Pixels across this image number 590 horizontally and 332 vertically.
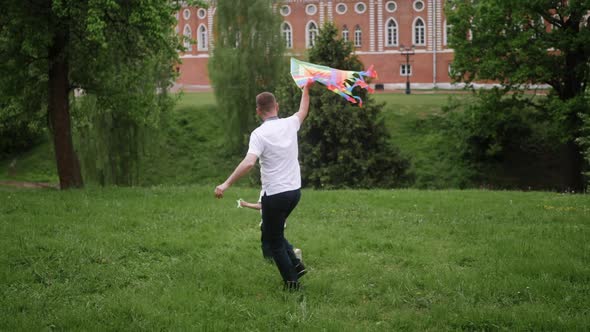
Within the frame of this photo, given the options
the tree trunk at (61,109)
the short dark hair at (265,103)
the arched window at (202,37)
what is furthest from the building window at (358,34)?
the short dark hair at (265,103)

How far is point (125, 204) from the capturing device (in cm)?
1515

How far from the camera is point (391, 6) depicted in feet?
255

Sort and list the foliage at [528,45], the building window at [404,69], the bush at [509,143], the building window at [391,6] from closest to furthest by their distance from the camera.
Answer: the foliage at [528,45] < the bush at [509,143] < the building window at [404,69] < the building window at [391,6]

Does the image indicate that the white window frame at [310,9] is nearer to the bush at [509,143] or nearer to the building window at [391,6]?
the building window at [391,6]

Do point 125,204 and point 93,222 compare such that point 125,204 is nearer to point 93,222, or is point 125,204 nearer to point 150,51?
point 93,222

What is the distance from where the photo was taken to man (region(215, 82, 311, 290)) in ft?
26.4

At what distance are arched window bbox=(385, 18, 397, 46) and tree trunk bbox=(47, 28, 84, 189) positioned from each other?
2392 inches

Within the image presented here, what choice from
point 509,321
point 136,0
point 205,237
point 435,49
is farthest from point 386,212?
point 435,49

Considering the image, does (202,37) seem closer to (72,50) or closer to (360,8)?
(360,8)

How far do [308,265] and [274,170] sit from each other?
7.66ft

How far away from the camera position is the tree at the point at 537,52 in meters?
35.8

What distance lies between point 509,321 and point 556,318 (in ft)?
1.62

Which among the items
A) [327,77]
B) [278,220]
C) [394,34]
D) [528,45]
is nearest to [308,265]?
[278,220]

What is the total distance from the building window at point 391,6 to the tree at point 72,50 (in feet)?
186
